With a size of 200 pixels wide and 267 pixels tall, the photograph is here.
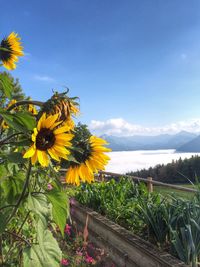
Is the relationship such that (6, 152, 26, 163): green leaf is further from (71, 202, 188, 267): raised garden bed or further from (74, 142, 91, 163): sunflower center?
(71, 202, 188, 267): raised garden bed

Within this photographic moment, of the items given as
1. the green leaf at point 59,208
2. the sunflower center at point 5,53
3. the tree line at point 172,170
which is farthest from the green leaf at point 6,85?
the tree line at point 172,170

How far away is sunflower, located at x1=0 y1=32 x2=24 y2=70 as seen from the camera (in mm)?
2492

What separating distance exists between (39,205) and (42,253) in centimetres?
33

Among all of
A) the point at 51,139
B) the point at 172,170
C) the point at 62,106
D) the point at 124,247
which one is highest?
the point at 62,106

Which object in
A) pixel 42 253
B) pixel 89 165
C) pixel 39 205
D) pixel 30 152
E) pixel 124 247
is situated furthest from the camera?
pixel 124 247

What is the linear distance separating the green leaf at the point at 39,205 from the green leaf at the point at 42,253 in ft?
0.37

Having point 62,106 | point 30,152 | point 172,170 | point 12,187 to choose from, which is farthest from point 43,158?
point 172,170

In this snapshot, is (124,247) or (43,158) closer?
(43,158)

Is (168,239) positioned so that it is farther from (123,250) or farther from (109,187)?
(109,187)

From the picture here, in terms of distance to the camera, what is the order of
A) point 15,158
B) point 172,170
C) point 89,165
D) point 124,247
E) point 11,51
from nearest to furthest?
point 15,158
point 89,165
point 11,51
point 124,247
point 172,170

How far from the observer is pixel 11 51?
2.57 m

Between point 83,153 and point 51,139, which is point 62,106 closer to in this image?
point 51,139

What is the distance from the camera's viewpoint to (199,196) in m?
3.81

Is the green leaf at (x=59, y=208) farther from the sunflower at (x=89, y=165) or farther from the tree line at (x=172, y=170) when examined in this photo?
the tree line at (x=172, y=170)
